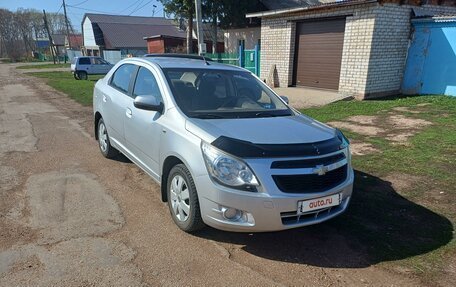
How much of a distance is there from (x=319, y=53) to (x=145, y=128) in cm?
1078

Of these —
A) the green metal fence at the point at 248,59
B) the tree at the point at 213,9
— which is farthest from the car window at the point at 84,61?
the green metal fence at the point at 248,59

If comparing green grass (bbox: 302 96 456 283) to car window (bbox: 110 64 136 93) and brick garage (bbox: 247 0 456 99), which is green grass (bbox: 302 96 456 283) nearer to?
car window (bbox: 110 64 136 93)

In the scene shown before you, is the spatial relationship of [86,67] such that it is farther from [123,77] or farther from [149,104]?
[149,104]

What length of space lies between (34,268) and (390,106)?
10.2m

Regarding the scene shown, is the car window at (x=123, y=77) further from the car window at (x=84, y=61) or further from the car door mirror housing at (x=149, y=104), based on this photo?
the car window at (x=84, y=61)

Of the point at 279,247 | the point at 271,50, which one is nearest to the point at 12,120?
the point at 279,247

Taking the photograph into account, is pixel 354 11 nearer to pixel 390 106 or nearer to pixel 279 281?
pixel 390 106

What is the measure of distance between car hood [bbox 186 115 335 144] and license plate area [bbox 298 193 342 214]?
52 centimetres

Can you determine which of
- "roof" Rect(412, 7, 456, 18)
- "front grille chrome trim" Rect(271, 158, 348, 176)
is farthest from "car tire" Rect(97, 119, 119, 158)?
"roof" Rect(412, 7, 456, 18)

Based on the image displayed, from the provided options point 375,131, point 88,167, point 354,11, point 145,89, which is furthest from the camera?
point 354,11

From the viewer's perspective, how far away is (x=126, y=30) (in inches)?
1945

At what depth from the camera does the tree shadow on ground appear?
3.13 meters

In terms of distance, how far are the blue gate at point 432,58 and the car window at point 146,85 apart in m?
10.6

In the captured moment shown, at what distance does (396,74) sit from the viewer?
40.7 ft
